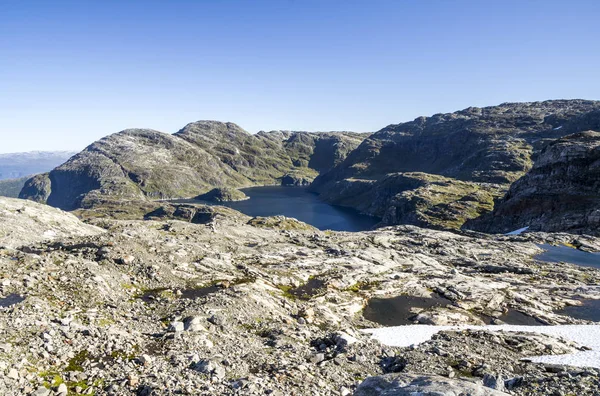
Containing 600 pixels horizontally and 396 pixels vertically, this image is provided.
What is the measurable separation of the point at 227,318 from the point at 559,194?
130 meters

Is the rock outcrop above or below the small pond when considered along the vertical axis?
above

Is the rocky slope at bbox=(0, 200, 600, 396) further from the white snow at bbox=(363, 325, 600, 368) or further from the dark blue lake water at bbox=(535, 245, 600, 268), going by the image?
the dark blue lake water at bbox=(535, 245, 600, 268)

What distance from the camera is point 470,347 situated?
2430 cm

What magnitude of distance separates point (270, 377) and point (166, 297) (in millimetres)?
13763

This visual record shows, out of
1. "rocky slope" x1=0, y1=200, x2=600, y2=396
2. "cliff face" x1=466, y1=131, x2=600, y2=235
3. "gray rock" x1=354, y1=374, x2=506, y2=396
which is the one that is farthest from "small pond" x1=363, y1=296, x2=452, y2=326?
"cliff face" x1=466, y1=131, x2=600, y2=235

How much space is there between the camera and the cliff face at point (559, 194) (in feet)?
343

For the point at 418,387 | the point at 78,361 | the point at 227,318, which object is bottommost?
the point at 227,318

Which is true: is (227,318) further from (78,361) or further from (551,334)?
(551,334)

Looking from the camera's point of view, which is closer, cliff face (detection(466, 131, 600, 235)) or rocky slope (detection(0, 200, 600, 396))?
rocky slope (detection(0, 200, 600, 396))

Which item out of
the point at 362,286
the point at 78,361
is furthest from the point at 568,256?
the point at 78,361

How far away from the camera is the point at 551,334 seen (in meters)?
29.5

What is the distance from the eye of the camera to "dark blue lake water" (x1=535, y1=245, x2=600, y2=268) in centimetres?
6925

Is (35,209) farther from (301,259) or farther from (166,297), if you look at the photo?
(301,259)

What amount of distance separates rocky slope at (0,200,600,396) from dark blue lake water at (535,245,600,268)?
21.2 meters
